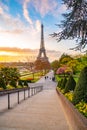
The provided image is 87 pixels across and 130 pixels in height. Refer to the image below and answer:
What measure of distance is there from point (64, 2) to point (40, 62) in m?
143

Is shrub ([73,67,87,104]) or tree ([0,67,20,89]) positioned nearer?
shrub ([73,67,87,104])

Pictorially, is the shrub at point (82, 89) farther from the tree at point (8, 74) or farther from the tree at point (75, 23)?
the tree at point (8, 74)

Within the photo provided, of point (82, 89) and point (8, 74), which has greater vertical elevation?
point (82, 89)

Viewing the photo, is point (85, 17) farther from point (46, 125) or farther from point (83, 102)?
point (46, 125)

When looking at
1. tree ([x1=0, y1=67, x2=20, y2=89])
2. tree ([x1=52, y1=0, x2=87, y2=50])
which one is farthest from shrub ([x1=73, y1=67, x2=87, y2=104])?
tree ([x1=0, y1=67, x2=20, y2=89])

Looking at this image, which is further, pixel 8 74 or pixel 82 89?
pixel 8 74

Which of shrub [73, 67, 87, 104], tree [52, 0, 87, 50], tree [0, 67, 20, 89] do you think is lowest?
tree [0, 67, 20, 89]

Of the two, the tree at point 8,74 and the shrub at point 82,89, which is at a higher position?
the shrub at point 82,89

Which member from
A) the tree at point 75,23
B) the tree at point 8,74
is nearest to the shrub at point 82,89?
the tree at point 75,23

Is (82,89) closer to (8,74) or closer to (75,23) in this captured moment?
(75,23)

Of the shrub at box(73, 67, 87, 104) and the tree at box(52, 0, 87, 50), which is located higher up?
the tree at box(52, 0, 87, 50)

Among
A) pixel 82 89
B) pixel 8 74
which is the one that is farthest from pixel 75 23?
pixel 8 74

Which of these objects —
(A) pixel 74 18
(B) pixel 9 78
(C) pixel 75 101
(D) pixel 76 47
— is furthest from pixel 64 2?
(B) pixel 9 78

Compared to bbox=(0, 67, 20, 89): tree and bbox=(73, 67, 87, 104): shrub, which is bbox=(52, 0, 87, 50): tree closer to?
bbox=(73, 67, 87, 104): shrub
